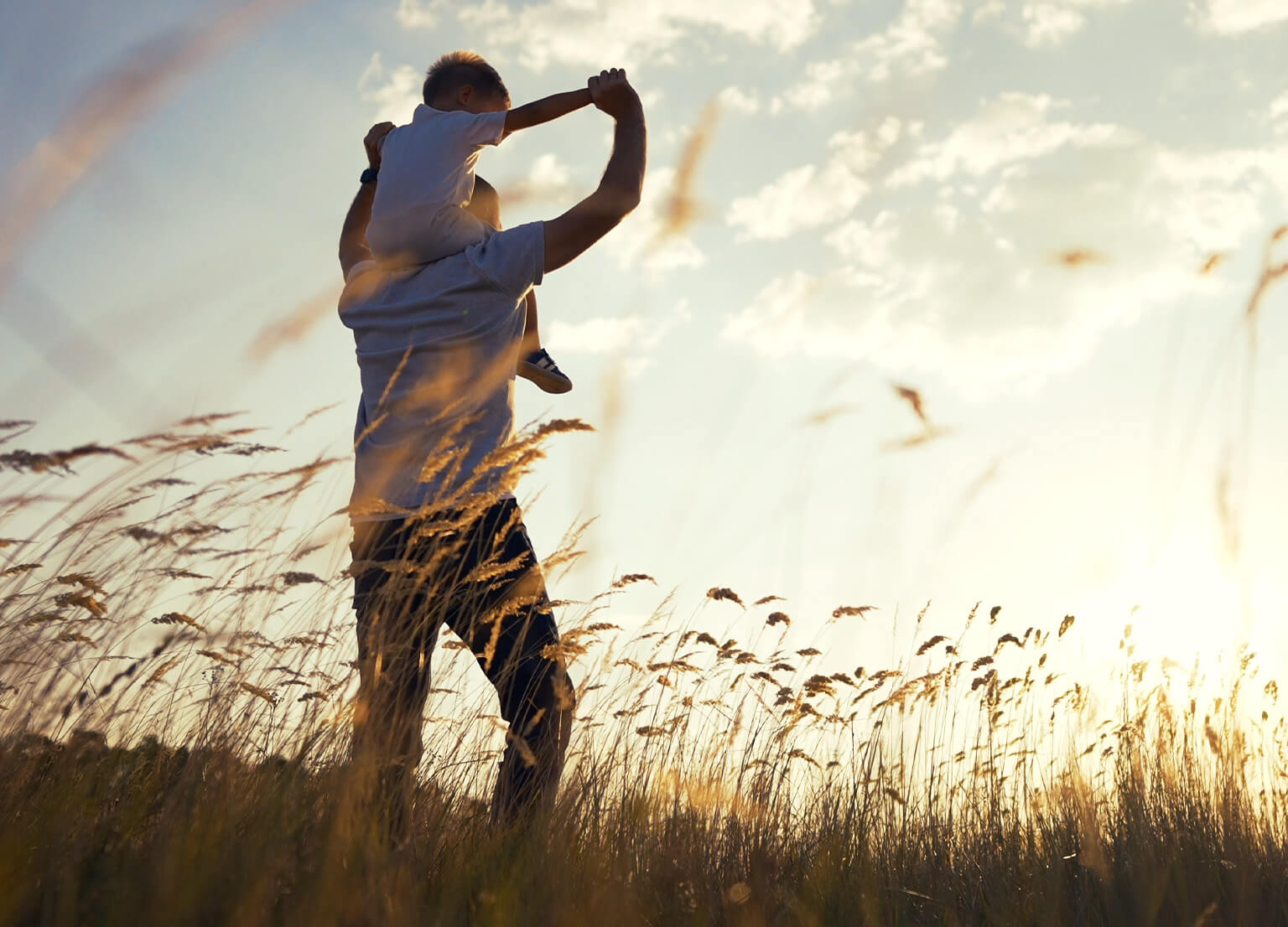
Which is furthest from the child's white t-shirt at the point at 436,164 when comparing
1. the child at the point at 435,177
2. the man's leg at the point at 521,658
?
the man's leg at the point at 521,658

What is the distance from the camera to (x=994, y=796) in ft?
11.5

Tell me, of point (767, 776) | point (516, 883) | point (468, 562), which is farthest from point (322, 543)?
point (767, 776)

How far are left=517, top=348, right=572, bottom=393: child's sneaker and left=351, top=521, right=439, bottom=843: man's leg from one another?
1.68 ft

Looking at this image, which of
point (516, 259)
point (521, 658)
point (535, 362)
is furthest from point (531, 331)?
point (521, 658)

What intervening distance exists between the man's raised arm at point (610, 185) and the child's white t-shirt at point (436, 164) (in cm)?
24

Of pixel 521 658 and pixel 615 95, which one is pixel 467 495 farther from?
pixel 615 95

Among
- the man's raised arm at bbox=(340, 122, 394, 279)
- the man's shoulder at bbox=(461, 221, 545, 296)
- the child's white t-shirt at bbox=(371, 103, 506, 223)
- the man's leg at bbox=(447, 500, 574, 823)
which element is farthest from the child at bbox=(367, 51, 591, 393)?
the man's leg at bbox=(447, 500, 574, 823)

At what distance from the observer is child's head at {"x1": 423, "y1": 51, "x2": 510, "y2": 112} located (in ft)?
8.33

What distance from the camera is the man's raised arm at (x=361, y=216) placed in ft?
8.95

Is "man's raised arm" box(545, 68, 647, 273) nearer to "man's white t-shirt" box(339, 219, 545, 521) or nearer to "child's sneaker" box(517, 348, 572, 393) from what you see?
"man's white t-shirt" box(339, 219, 545, 521)

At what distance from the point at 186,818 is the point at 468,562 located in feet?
2.40

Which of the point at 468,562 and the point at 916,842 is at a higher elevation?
the point at 468,562

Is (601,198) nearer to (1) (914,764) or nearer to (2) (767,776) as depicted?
(2) (767,776)

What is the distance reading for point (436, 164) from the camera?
235cm
